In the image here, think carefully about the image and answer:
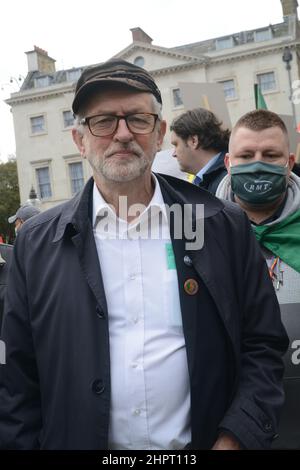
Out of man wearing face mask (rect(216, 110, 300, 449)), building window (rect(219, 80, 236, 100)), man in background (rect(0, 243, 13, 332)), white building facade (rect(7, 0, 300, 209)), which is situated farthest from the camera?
building window (rect(219, 80, 236, 100))

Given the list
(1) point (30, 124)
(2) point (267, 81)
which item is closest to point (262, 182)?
(2) point (267, 81)

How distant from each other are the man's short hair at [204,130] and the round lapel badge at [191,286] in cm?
223

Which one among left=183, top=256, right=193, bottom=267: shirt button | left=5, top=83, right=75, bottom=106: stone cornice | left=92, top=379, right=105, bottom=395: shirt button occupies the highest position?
left=5, top=83, right=75, bottom=106: stone cornice

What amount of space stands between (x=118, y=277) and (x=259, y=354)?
1.82 feet

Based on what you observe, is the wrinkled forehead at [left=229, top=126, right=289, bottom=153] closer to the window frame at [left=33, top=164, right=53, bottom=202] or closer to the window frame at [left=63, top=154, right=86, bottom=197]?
the window frame at [left=63, top=154, right=86, bottom=197]

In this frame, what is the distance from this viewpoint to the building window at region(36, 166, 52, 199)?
36.3 metres

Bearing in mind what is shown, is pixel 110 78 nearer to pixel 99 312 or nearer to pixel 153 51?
pixel 99 312

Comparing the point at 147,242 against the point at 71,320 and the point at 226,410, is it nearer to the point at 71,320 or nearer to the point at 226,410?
the point at 71,320

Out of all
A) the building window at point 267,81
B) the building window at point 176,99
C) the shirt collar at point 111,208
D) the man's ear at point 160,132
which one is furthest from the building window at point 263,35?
the shirt collar at point 111,208

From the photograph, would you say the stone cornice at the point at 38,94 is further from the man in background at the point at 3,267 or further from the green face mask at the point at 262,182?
the green face mask at the point at 262,182

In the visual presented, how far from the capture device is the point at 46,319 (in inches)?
72.9

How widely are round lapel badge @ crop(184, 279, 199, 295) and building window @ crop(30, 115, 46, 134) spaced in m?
35.9

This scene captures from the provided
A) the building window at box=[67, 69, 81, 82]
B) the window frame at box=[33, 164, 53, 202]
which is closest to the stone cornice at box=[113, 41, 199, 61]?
the building window at box=[67, 69, 81, 82]
